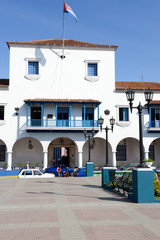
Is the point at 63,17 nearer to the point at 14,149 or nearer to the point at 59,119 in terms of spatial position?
the point at 59,119

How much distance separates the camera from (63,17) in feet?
96.1

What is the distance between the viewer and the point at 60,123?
2794cm

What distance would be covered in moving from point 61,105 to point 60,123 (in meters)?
1.98

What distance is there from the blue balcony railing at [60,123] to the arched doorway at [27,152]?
2.56m

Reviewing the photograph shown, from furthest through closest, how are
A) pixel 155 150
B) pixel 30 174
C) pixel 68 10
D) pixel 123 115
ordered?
pixel 155 150 → pixel 123 115 → pixel 68 10 → pixel 30 174

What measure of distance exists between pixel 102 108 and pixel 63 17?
35.7ft

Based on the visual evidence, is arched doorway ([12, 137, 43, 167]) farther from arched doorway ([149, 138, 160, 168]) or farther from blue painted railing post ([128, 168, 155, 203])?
blue painted railing post ([128, 168, 155, 203])

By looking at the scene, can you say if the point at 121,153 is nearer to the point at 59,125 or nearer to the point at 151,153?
the point at 151,153

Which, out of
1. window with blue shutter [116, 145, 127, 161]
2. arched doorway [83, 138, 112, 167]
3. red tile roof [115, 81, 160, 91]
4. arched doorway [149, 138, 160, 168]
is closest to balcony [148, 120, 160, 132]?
arched doorway [149, 138, 160, 168]

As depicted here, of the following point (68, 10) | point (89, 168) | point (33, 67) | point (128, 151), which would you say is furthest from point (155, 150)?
point (68, 10)

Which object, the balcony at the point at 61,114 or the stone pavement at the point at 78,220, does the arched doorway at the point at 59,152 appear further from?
the stone pavement at the point at 78,220

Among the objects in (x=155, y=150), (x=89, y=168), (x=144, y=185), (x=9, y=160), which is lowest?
(x=89, y=168)

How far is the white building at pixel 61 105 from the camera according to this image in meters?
27.5

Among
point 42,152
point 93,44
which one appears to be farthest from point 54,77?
point 42,152
